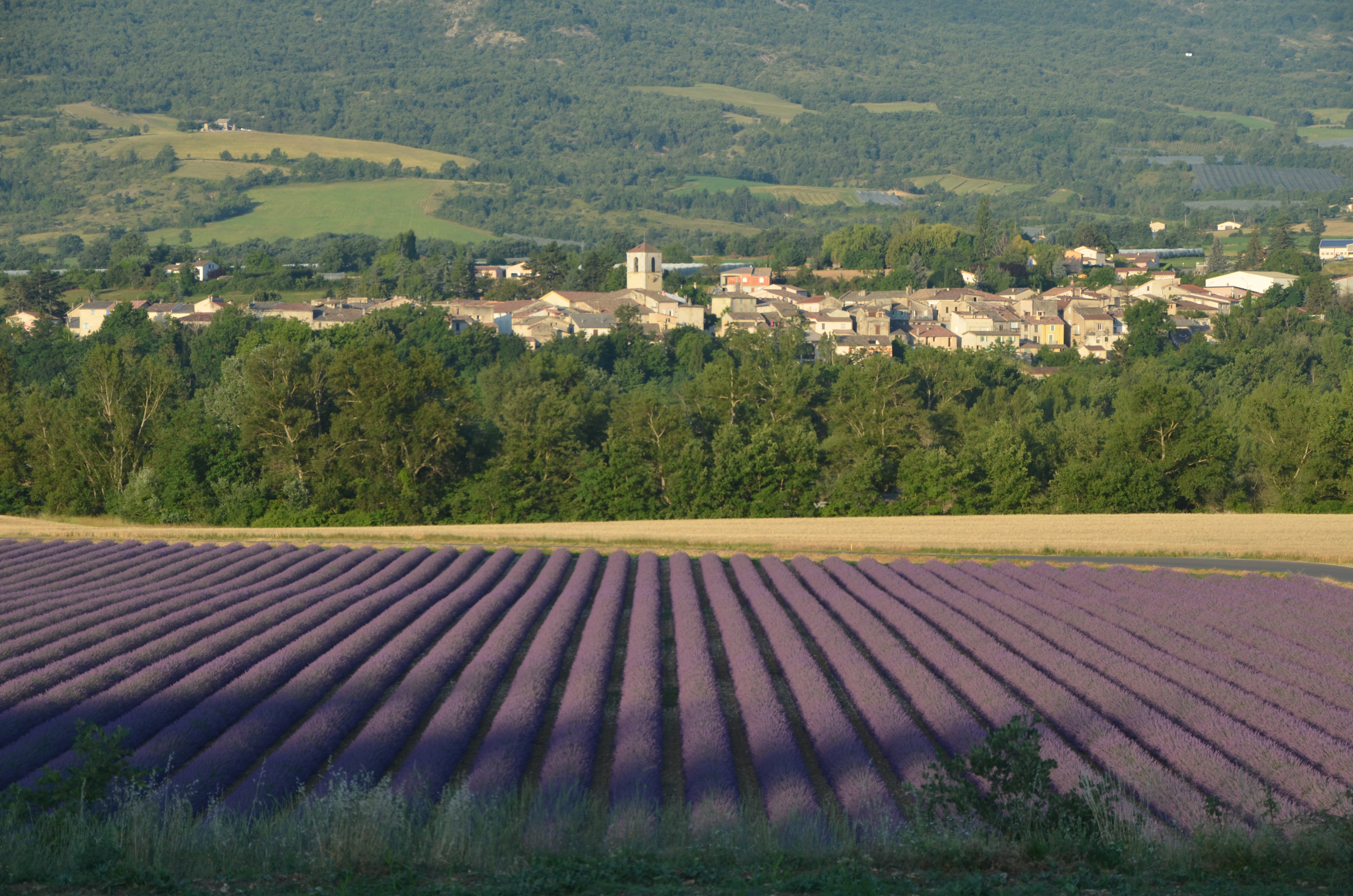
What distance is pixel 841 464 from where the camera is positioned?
4244 centimetres

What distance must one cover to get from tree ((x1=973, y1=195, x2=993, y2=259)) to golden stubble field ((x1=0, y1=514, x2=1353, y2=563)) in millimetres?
124426

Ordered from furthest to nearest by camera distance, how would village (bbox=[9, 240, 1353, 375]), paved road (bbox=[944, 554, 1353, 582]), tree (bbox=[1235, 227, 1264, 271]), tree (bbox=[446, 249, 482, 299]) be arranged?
tree (bbox=[1235, 227, 1264, 271]) → tree (bbox=[446, 249, 482, 299]) → village (bbox=[9, 240, 1353, 375]) → paved road (bbox=[944, 554, 1353, 582])

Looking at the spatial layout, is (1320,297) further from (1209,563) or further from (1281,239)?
(1209,563)

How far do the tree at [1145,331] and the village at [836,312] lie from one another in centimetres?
154

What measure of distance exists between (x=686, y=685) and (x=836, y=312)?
10179cm

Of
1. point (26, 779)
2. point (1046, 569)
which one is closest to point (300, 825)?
point (26, 779)

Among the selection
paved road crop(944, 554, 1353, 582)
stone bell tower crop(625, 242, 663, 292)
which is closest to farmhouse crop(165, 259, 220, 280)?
stone bell tower crop(625, 242, 663, 292)

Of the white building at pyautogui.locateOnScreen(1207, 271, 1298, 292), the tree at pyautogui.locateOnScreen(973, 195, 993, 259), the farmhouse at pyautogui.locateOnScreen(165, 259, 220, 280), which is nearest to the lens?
the white building at pyautogui.locateOnScreen(1207, 271, 1298, 292)

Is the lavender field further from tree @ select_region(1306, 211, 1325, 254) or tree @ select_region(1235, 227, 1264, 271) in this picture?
tree @ select_region(1306, 211, 1325, 254)

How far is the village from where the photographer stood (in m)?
98.6

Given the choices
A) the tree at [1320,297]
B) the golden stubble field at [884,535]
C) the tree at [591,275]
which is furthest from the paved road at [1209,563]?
the tree at [591,275]

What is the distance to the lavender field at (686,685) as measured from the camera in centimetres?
1069

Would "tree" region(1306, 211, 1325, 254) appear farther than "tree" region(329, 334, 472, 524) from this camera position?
Yes

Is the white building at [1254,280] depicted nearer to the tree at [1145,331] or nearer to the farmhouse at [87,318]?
the tree at [1145,331]
